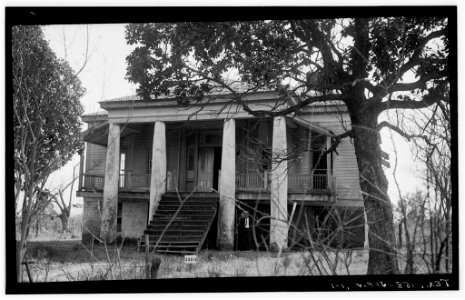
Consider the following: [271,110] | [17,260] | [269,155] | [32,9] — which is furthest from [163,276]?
Answer: [32,9]

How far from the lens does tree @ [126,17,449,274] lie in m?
5.63

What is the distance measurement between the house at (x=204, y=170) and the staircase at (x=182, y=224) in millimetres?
25

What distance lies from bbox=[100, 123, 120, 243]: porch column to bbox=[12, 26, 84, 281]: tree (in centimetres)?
248

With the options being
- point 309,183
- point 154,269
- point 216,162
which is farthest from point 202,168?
point 154,269

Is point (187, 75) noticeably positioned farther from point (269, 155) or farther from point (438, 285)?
point (438, 285)

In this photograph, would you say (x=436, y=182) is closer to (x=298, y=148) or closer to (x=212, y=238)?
(x=298, y=148)

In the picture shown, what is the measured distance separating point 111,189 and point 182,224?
1694 millimetres

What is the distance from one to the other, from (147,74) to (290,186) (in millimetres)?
6024

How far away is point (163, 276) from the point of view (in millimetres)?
5926

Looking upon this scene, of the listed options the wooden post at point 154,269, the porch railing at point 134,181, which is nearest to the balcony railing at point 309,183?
the porch railing at point 134,181

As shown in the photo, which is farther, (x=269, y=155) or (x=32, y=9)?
(x=269, y=155)

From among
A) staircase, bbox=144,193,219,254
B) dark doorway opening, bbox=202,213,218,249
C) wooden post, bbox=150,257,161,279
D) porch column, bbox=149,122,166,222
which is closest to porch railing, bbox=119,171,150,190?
porch column, bbox=149,122,166,222

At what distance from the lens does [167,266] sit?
635 cm

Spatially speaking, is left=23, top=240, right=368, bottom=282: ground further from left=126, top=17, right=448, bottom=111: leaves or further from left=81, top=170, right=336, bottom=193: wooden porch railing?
left=81, top=170, right=336, bottom=193: wooden porch railing
